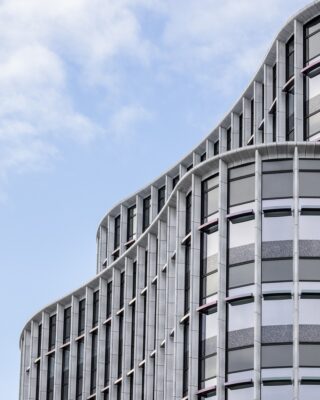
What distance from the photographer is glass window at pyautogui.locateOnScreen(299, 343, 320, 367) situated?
81.0 m

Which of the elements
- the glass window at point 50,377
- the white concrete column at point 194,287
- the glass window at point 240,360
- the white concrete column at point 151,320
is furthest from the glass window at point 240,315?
the glass window at point 50,377

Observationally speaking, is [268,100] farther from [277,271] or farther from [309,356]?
[309,356]

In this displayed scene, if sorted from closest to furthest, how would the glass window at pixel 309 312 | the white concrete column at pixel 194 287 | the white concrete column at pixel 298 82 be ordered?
the glass window at pixel 309 312 < the white concrete column at pixel 194 287 < the white concrete column at pixel 298 82

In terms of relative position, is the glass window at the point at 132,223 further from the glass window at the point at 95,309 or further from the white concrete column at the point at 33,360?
the glass window at the point at 95,309

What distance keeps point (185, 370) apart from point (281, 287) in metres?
8.79

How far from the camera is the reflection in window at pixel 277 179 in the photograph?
84438 millimetres

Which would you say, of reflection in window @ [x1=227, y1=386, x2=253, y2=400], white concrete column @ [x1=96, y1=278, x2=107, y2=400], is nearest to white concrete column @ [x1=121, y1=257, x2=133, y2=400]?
white concrete column @ [x1=96, y1=278, x2=107, y2=400]

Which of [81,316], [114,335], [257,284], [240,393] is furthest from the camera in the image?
[81,316]

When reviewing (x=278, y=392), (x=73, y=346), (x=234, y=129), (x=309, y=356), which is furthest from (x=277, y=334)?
(x=73, y=346)

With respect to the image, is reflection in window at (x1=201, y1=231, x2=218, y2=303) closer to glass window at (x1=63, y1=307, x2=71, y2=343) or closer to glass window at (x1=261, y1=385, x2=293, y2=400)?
glass window at (x1=261, y1=385, x2=293, y2=400)

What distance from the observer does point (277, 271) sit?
3270 inches

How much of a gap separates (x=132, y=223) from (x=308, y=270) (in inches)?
1769

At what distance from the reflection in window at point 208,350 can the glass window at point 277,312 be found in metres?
3.45

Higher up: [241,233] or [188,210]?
[188,210]
